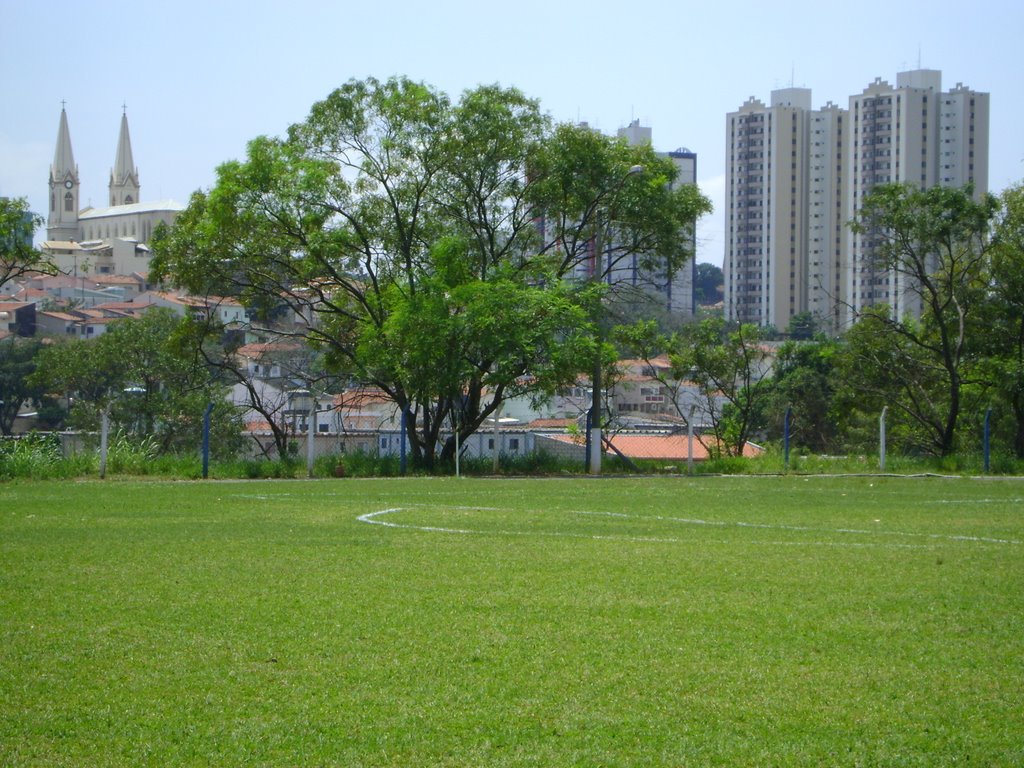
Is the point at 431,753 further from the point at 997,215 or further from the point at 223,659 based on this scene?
the point at 997,215

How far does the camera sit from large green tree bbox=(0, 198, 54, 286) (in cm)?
2603

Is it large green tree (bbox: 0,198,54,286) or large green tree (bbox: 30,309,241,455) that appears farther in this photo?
large green tree (bbox: 30,309,241,455)

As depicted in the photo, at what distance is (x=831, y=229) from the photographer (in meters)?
131

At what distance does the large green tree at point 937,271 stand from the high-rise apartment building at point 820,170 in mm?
89752

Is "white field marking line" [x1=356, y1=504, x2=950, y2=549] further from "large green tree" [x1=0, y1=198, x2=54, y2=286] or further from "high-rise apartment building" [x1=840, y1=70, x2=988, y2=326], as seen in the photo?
"high-rise apartment building" [x1=840, y1=70, x2=988, y2=326]

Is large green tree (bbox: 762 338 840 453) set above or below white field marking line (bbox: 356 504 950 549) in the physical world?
above

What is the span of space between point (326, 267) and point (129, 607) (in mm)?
20405

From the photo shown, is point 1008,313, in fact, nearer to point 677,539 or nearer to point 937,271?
point 937,271

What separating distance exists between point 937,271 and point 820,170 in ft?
347

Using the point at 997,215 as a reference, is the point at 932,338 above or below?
below

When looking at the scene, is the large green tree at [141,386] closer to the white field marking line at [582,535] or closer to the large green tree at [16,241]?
the large green tree at [16,241]

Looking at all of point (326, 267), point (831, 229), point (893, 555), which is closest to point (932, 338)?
point (326, 267)

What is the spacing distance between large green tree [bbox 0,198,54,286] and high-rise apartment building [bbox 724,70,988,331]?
329 ft

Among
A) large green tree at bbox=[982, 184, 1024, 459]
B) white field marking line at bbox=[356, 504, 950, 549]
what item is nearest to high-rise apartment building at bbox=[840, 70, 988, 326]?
large green tree at bbox=[982, 184, 1024, 459]
